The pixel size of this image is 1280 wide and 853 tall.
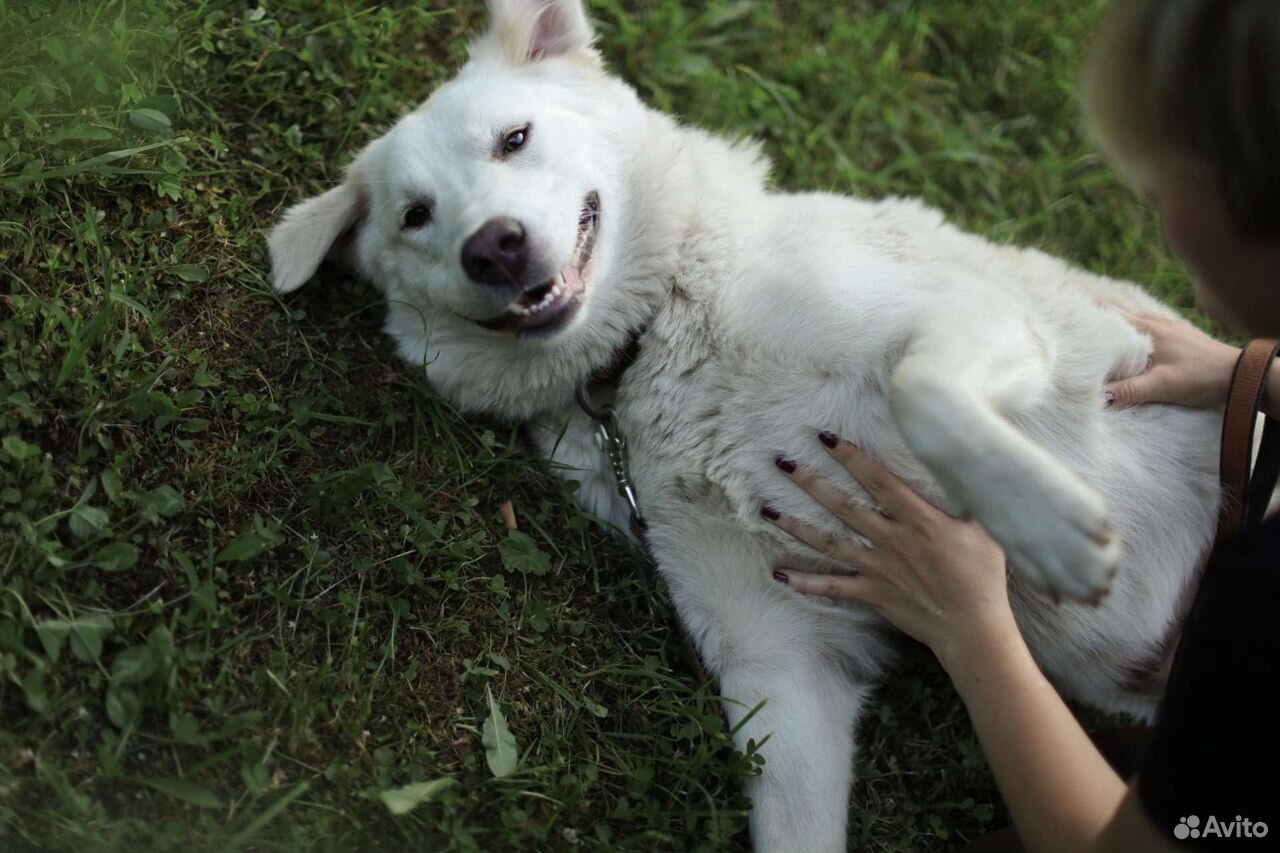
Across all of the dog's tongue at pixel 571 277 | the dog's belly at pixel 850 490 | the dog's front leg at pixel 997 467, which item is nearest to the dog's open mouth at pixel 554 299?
the dog's tongue at pixel 571 277

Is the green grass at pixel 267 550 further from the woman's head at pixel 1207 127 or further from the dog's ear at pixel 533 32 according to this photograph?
the woman's head at pixel 1207 127

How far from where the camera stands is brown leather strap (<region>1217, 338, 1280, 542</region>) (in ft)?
8.64

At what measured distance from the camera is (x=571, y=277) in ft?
9.18

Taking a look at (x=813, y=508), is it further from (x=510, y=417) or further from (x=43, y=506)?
(x=43, y=506)

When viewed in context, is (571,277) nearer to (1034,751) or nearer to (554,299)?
(554,299)

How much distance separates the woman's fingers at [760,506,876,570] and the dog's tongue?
0.85 m

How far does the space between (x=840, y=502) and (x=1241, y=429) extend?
1.13 metres

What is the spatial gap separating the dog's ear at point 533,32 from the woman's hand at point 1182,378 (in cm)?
206

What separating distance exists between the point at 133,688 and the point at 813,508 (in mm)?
1840

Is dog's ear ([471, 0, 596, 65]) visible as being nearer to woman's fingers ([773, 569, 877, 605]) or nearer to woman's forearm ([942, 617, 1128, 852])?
woman's fingers ([773, 569, 877, 605])

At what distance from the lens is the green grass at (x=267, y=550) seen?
7.84 ft

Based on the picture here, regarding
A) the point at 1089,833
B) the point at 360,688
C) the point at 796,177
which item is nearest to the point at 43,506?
the point at 360,688

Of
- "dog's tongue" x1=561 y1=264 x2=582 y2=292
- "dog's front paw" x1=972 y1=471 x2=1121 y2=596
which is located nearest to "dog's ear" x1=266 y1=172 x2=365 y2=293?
"dog's tongue" x1=561 y1=264 x2=582 y2=292

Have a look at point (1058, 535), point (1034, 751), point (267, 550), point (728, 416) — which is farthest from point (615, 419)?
point (1034, 751)
